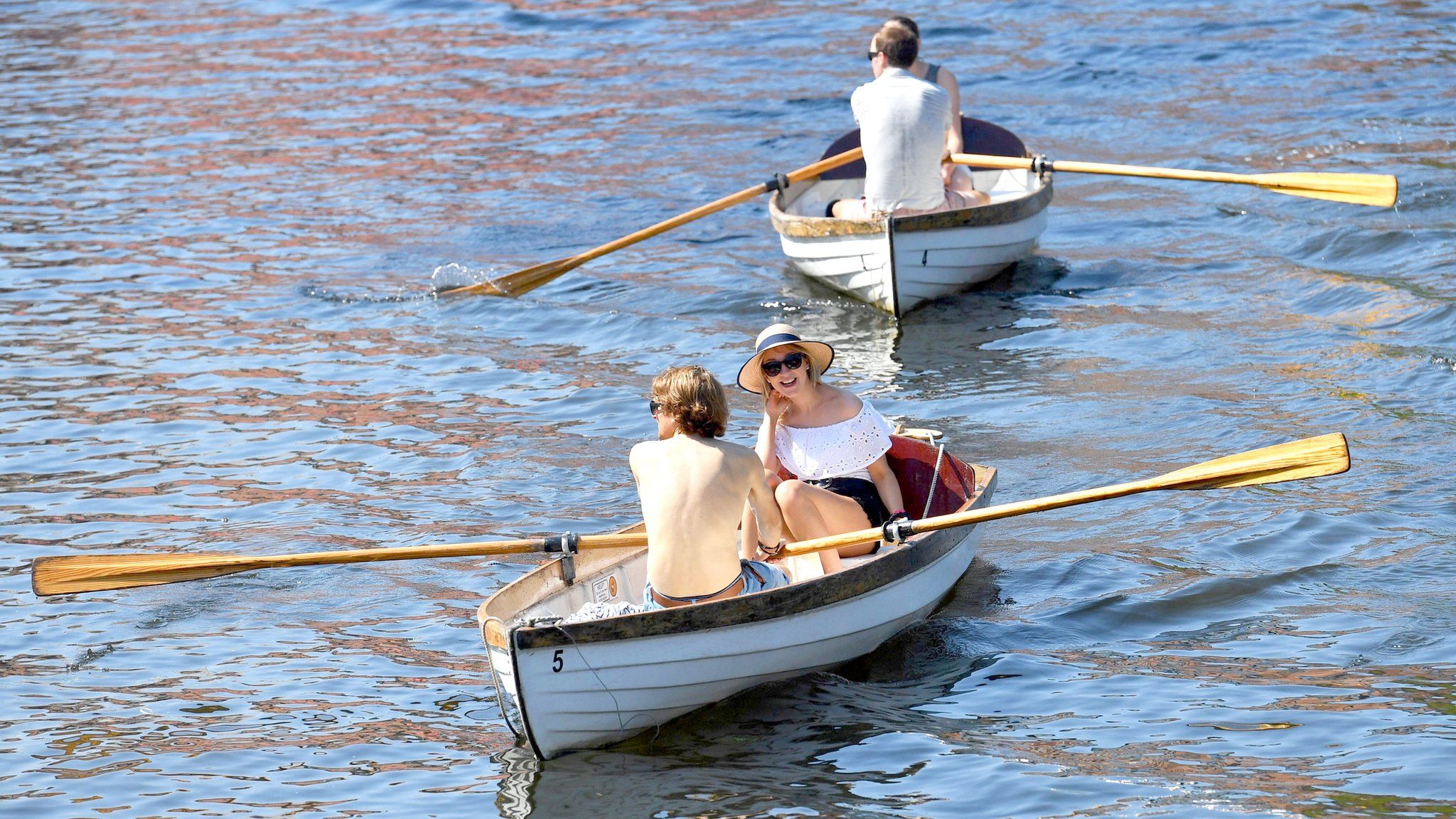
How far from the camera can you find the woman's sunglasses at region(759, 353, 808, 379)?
261 inches

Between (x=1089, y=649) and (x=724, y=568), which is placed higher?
(x=724, y=568)

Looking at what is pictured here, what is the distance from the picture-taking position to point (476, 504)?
8.39m

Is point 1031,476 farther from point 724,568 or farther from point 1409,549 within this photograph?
point 724,568

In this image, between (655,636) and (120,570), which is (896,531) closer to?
(655,636)

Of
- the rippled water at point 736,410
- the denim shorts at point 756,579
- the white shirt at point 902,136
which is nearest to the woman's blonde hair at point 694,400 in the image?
the denim shorts at point 756,579

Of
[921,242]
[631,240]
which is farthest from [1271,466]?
[631,240]

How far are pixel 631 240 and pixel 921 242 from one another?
2.14 meters

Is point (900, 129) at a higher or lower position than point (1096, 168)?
higher

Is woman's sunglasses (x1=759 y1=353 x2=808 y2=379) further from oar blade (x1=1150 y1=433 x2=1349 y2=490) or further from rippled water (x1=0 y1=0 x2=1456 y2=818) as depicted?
oar blade (x1=1150 y1=433 x2=1349 y2=490)

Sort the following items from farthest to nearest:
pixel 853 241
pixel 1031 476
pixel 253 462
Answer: pixel 853 241, pixel 253 462, pixel 1031 476

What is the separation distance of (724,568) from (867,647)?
0.88m

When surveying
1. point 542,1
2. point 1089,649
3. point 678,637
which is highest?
point 542,1

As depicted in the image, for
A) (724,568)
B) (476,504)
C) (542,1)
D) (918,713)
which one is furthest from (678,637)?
(542,1)

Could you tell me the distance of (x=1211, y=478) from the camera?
6098 mm
